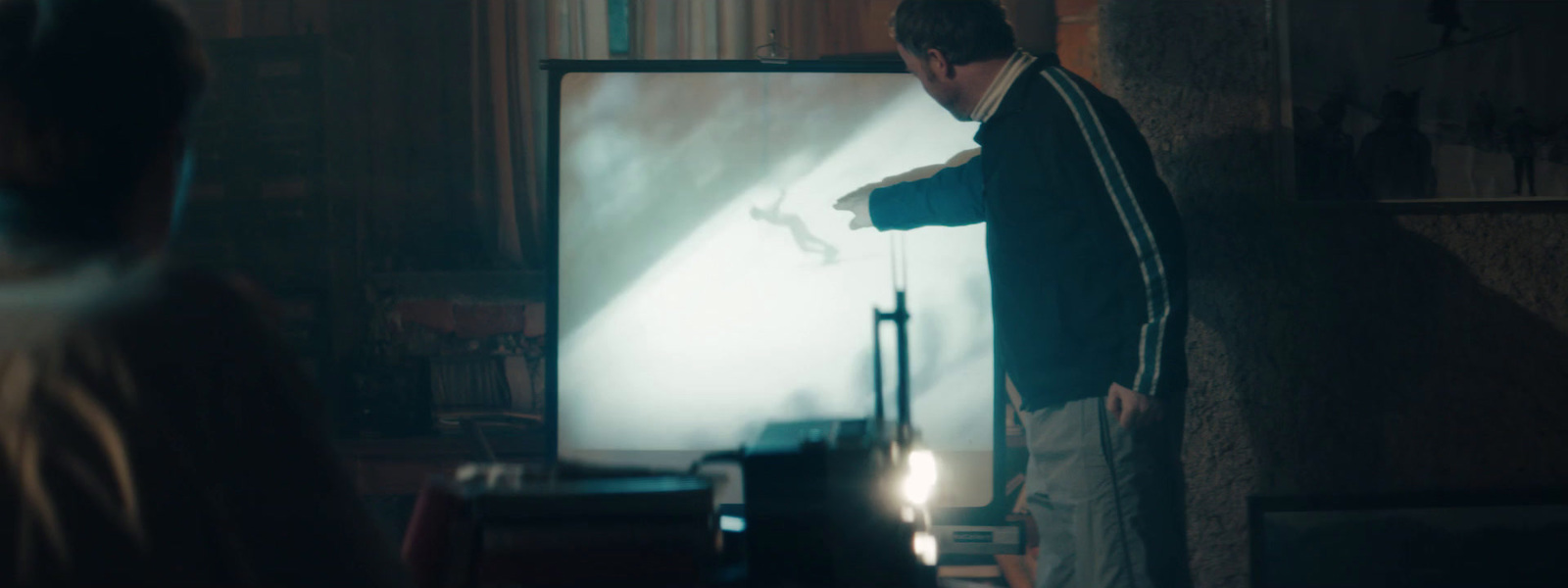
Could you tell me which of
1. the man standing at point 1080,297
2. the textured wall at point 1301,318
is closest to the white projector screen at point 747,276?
the man standing at point 1080,297

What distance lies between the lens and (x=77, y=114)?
61 centimetres

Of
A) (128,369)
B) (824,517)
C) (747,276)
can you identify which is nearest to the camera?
(128,369)

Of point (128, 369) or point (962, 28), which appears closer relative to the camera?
point (128, 369)

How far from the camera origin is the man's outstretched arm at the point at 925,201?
183 cm

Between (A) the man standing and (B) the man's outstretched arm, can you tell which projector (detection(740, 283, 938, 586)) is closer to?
(A) the man standing

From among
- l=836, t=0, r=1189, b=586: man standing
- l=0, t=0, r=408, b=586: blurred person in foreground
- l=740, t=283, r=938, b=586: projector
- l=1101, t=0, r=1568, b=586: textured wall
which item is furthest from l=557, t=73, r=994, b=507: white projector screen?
l=0, t=0, r=408, b=586: blurred person in foreground

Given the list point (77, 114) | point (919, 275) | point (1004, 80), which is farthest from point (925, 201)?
point (77, 114)

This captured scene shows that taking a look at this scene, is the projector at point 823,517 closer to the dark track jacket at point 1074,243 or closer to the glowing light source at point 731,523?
the glowing light source at point 731,523

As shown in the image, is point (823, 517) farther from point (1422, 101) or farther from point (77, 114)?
point (1422, 101)

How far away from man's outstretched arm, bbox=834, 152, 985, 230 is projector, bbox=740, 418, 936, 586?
39.5 inches

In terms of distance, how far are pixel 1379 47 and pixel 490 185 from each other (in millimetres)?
2106

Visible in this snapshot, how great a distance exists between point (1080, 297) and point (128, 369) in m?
1.35

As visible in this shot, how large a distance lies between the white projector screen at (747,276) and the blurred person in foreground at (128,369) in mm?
1315

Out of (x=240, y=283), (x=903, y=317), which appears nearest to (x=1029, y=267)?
(x=903, y=317)
